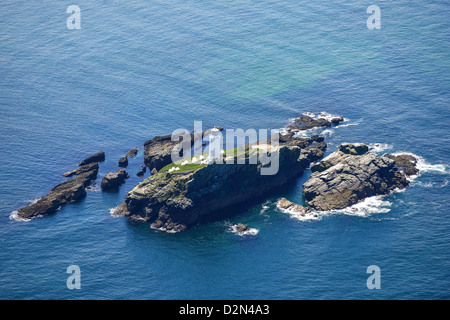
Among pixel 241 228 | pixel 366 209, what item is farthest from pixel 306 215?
pixel 241 228

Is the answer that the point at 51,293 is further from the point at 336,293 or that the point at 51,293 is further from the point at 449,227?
the point at 449,227

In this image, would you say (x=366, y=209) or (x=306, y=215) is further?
(x=366, y=209)

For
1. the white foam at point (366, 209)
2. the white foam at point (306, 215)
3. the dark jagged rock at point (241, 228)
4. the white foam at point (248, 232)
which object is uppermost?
the white foam at point (366, 209)

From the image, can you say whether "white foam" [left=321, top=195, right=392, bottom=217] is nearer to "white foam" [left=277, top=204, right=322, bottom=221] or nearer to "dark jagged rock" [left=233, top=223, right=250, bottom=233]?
"white foam" [left=277, top=204, right=322, bottom=221]

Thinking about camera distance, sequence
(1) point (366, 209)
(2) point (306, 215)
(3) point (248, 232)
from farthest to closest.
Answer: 1. (1) point (366, 209)
2. (2) point (306, 215)
3. (3) point (248, 232)

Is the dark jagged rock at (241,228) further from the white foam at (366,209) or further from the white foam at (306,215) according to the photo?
the white foam at (366,209)

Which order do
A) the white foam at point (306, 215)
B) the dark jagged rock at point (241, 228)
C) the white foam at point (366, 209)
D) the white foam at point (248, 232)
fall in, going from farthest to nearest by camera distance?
the white foam at point (366, 209) < the white foam at point (306, 215) < the dark jagged rock at point (241, 228) < the white foam at point (248, 232)

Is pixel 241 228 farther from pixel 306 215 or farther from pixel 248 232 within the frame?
pixel 306 215

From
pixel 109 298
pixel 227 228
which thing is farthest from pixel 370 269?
pixel 109 298

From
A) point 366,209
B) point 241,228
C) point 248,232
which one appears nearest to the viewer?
point 248,232

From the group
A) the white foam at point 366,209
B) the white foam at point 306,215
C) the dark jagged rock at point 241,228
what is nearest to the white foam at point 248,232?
the dark jagged rock at point 241,228

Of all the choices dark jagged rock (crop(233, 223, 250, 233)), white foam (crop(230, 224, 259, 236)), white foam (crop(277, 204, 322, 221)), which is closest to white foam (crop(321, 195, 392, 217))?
white foam (crop(277, 204, 322, 221))
